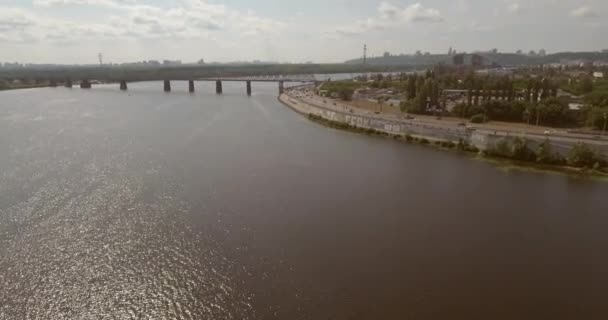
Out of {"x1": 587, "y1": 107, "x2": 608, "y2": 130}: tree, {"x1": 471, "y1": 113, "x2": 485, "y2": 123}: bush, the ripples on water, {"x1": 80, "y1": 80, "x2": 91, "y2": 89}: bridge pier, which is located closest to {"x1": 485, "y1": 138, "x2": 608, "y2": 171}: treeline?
{"x1": 587, "y1": 107, "x2": 608, "y2": 130}: tree

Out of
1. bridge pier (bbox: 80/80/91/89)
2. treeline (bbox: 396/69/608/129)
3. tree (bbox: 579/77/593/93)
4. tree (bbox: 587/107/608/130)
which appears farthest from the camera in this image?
bridge pier (bbox: 80/80/91/89)

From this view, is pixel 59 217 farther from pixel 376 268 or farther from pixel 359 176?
pixel 359 176

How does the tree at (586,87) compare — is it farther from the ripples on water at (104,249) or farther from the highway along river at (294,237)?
the ripples on water at (104,249)

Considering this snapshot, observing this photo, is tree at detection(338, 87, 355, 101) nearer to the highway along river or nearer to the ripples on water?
the highway along river

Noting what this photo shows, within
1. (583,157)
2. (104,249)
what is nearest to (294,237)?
(104,249)

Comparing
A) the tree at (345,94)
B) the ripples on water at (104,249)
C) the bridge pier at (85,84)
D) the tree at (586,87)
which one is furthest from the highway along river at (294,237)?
the bridge pier at (85,84)

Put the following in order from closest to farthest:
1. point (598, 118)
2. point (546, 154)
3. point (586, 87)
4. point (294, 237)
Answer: point (294, 237) → point (546, 154) → point (598, 118) → point (586, 87)

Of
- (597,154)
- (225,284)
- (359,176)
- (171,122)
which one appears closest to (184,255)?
(225,284)

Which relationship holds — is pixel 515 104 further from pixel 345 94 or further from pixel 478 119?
pixel 345 94
